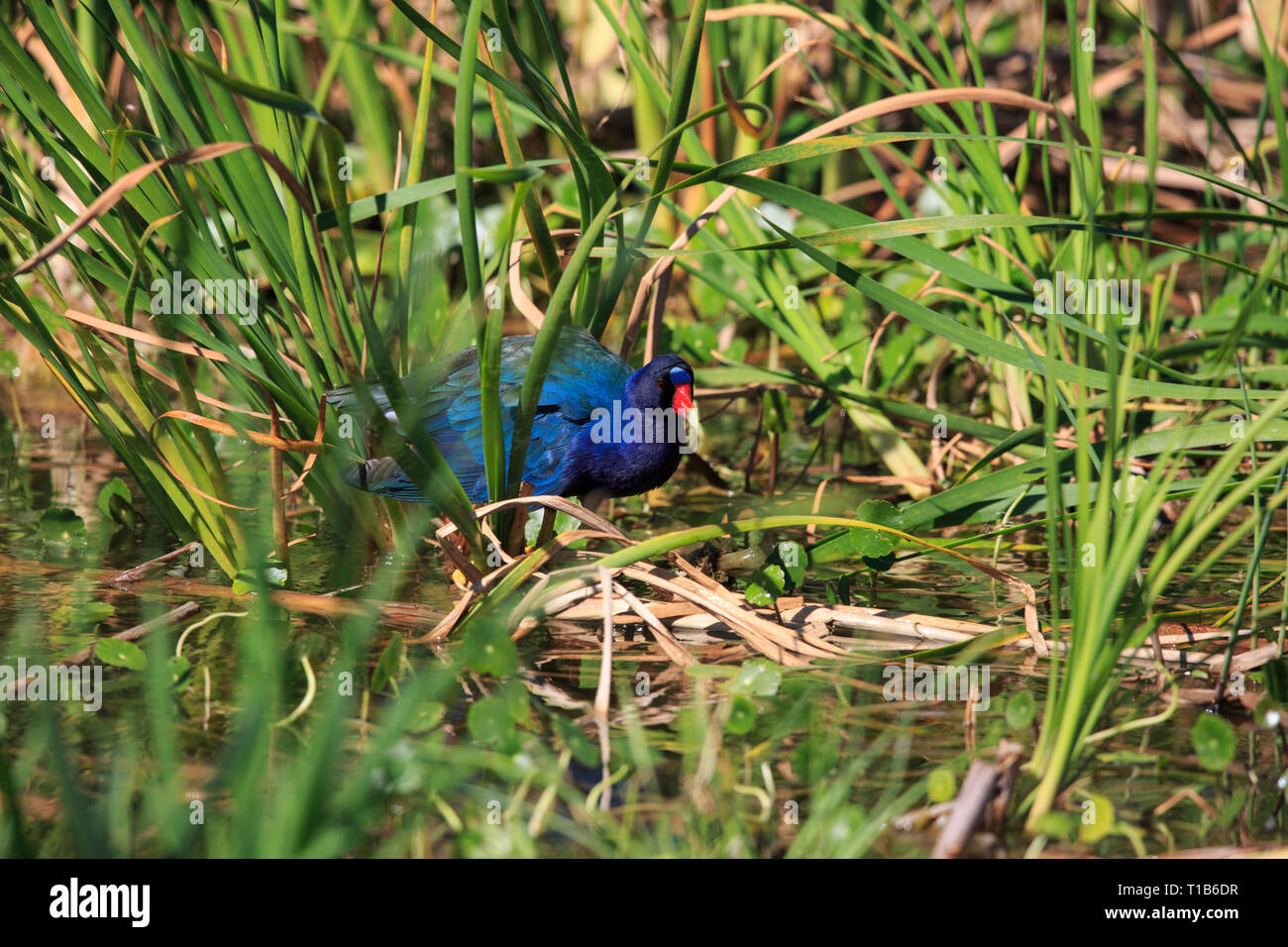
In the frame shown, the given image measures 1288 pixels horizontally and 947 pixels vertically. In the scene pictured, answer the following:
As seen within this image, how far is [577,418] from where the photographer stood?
2.72m

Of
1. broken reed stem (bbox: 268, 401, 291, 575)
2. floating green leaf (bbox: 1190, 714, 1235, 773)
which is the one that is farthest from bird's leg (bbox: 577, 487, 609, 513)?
floating green leaf (bbox: 1190, 714, 1235, 773)

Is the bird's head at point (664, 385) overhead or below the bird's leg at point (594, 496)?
overhead

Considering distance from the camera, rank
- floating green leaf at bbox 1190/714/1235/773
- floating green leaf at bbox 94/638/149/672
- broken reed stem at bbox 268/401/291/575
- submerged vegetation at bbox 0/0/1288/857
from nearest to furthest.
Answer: submerged vegetation at bbox 0/0/1288/857
floating green leaf at bbox 1190/714/1235/773
floating green leaf at bbox 94/638/149/672
broken reed stem at bbox 268/401/291/575

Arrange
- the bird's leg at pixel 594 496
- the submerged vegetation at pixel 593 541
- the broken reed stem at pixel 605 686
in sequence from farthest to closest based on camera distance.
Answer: the bird's leg at pixel 594 496 → the broken reed stem at pixel 605 686 → the submerged vegetation at pixel 593 541

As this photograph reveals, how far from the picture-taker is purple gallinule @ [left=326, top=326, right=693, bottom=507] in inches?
106

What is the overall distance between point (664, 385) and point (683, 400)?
6 centimetres

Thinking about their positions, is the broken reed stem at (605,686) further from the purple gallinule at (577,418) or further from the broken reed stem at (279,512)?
the broken reed stem at (279,512)

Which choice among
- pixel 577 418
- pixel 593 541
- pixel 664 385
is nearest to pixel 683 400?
pixel 664 385

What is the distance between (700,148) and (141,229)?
1.40m

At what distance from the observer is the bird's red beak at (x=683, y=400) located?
8.98ft

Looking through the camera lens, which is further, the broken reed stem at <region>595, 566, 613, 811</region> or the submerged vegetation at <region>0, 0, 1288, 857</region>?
the broken reed stem at <region>595, 566, 613, 811</region>

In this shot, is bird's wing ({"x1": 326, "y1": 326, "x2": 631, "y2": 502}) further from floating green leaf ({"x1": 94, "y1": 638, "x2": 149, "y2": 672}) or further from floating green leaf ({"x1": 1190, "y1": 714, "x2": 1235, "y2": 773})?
floating green leaf ({"x1": 1190, "y1": 714, "x2": 1235, "y2": 773})

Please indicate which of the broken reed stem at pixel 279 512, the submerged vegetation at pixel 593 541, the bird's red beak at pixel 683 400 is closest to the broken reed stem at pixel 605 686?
the submerged vegetation at pixel 593 541
